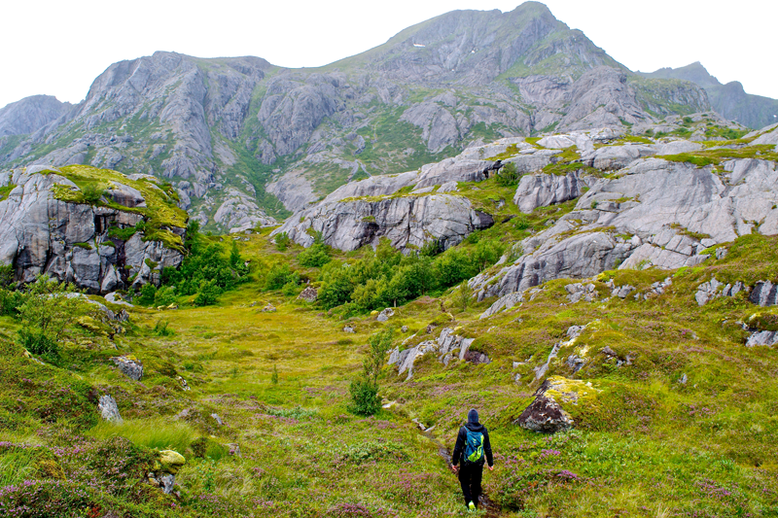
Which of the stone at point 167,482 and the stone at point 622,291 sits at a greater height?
the stone at point 167,482

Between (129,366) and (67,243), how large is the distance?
107029mm

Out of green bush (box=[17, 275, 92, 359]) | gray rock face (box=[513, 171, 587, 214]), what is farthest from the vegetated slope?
gray rock face (box=[513, 171, 587, 214])

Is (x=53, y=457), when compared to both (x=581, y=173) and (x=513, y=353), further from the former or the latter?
(x=581, y=173)

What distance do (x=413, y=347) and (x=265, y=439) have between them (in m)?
21.7

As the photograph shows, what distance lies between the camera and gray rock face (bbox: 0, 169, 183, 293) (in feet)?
311

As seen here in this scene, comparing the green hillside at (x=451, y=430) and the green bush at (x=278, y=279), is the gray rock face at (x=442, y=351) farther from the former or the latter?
the green bush at (x=278, y=279)

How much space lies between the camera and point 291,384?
1299 inches

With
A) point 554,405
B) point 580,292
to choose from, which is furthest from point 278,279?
point 554,405

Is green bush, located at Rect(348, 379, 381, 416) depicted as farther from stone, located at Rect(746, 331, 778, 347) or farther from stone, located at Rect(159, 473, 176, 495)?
stone, located at Rect(746, 331, 778, 347)

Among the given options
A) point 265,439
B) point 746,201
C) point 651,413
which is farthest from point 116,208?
point 746,201

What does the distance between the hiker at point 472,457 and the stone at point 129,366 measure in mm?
20913

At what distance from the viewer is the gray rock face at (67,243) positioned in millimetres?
94688

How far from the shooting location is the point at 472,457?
1062 cm

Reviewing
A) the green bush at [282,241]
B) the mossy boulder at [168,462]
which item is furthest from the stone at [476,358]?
the green bush at [282,241]
